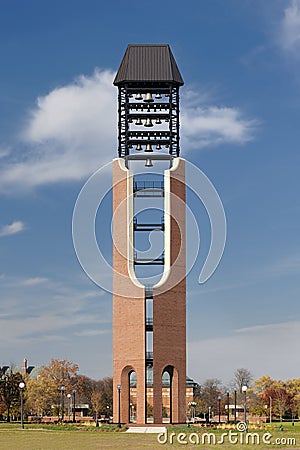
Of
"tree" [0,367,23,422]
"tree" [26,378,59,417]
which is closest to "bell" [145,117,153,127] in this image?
"tree" [0,367,23,422]

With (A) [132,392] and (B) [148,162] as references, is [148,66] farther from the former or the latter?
(A) [132,392]

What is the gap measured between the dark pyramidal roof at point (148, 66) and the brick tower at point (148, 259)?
0.07 meters

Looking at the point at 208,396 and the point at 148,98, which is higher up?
the point at 148,98

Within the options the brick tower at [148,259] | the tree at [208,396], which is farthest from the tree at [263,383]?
the brick tower at [148,259]

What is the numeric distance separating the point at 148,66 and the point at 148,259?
13868 mm

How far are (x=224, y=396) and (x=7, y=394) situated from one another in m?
52.0

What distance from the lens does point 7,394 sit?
249 ft

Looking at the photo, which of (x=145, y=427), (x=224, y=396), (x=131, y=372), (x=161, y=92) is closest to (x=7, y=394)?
(x=131, y=372)

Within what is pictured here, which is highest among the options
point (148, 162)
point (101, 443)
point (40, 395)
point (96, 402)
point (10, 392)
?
point (148, 162)

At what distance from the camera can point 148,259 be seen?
58094mm

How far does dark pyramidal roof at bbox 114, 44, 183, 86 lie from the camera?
58.3 m

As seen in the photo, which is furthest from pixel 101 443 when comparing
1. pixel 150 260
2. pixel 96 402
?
pixel 96 402

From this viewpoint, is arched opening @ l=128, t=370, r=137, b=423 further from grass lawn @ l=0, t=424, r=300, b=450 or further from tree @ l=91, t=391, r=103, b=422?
tree @ l=91, t=391, r=103, b=422

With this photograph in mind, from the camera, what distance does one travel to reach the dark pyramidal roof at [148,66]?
58312 mm
